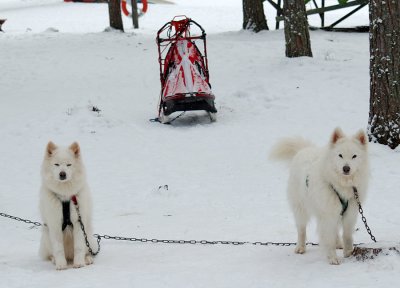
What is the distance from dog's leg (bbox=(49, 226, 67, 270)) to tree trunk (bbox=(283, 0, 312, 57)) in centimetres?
941

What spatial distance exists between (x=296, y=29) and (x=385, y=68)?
507 cm

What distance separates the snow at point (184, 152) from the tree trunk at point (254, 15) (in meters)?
0.41

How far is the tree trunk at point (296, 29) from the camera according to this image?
13747mm

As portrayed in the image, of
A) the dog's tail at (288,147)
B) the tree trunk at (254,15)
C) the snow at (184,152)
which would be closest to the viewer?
the snow at (184,152)

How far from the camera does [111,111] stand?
12.1m

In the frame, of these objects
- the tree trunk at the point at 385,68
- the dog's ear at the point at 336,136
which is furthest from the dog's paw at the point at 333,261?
the tree trunk at the point at 385,68

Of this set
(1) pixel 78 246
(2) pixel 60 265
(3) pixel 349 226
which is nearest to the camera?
(3) pixel 349 226

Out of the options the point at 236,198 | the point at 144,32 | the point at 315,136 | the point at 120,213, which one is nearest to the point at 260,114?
the point at 315,136

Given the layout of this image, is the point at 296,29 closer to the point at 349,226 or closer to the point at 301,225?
the point at 301,225

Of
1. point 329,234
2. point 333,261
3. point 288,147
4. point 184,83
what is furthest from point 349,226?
point 184,83

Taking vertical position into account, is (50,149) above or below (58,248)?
above

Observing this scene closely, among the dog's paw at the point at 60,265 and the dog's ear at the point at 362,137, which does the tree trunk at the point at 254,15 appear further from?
the dog's paw at the point at 60,265

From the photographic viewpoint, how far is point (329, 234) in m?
5.33

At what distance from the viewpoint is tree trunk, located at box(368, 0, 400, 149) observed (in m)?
8.98
